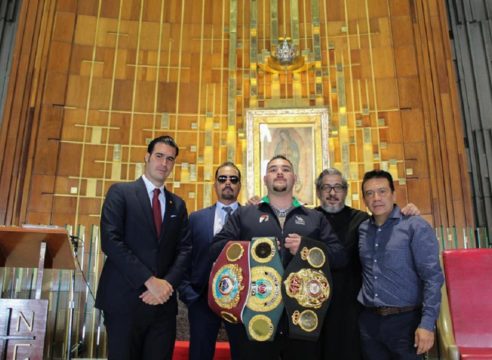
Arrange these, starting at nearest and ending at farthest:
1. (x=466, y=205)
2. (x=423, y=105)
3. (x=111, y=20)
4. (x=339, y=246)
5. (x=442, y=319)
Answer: (x=339, y=246)
(x=442, y=319)
(x=466, y=205)
(x=423, y=105)
(x=111, y=20)

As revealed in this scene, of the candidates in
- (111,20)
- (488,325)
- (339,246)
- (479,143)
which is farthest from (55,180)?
(479,143)

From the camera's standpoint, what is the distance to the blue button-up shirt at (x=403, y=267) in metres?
2.16

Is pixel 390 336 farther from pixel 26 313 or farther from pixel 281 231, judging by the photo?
pixel 26 313

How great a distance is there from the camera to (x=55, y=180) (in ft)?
17.7

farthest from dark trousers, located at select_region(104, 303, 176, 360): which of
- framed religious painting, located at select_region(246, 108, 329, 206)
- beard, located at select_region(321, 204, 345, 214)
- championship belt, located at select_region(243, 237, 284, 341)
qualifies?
framed religious painting, located at select_region(246, 108, 329, 206)

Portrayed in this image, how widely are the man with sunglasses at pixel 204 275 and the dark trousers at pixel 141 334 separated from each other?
29 centimetres

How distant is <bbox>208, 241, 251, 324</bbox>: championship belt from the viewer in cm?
191

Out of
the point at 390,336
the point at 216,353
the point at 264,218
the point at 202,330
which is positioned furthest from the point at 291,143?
the point at 390,336

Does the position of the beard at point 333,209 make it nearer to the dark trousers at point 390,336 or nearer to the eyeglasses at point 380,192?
the eyeglasses at point 380,192

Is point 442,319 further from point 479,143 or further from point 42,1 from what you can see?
point 42,1

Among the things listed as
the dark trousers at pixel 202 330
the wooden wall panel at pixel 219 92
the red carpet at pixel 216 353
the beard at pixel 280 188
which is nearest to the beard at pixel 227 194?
the dark trousers at pixel 202 330

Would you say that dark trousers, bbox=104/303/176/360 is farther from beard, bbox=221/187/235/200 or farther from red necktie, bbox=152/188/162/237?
beard, bbox=221/187/235/200

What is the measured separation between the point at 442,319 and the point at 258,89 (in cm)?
379

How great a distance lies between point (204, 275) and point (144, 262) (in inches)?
19.6
